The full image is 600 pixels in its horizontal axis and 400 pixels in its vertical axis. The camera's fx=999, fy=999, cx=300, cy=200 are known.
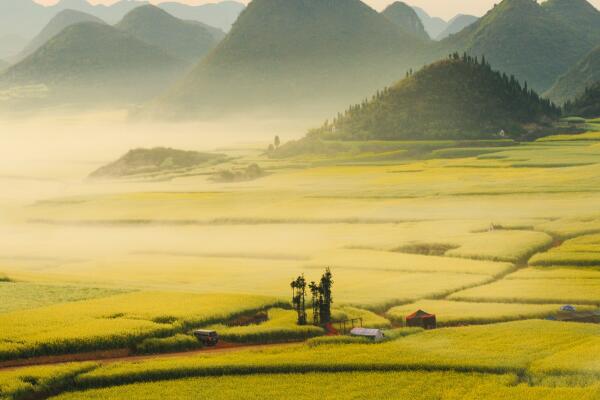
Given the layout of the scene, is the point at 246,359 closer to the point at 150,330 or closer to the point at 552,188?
the point at 150,330

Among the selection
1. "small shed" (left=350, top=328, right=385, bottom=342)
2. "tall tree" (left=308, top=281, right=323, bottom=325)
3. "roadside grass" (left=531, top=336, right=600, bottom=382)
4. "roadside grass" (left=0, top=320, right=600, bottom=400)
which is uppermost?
"tall tree" (left=308, top=281, right=323, bottom=325)

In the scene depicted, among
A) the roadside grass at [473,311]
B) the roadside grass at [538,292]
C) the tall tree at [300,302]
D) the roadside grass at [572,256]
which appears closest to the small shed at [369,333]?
the tall tree at [300,302]

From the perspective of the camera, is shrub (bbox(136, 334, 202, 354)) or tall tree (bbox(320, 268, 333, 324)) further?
tall tree (bbox(320, 268, 333, 324))

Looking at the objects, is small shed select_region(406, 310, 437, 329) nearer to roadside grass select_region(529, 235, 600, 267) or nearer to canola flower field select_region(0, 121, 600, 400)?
canola flower field select_region(0, 121, 600, 400)

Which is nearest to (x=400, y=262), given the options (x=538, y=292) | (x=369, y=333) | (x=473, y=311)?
(x=538, y=292)

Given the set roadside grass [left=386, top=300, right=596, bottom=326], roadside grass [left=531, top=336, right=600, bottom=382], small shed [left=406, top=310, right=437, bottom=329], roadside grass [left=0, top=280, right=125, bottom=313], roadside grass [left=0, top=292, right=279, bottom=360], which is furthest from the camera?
roadside grass [left=0, top=280, right=125, bottom=313]

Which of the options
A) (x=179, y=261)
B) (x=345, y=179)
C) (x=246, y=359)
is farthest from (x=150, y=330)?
(x=345, y=179)

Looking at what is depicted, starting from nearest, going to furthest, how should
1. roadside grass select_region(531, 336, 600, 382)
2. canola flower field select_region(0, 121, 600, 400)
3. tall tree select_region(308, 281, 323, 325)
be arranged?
roadside grass select_region(531, 336, 600, 382) → canola flower field select_region(0, 121, 600, 400) → tall tree select_region(308, 281, 323, 325)

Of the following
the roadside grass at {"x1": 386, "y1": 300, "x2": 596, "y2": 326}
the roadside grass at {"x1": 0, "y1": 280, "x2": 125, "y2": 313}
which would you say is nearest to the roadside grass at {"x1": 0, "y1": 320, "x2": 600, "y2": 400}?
the roadside grass at {"x1": 386, "y1": 300, "x2": 596, "y2": 326}
